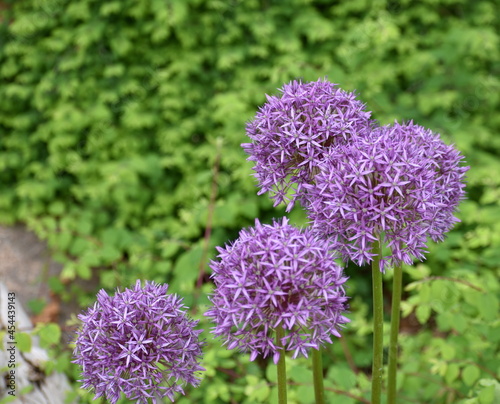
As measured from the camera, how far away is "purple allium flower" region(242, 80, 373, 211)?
1771mm

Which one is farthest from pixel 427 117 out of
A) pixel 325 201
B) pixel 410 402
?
pixel 325 201

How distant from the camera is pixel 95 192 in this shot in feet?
16.5

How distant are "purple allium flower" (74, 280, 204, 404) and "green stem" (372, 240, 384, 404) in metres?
0.58

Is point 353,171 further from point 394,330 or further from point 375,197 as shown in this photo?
point 394,330

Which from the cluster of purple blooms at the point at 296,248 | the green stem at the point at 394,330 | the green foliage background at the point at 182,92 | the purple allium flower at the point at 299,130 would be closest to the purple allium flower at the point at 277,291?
the cluster of purple blooms at the point at 296,248

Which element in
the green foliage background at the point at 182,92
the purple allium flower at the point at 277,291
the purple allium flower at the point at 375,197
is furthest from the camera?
the green foliage background at the point at 182,92

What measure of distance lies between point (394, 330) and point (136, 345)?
91 cm

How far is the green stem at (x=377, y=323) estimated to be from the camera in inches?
69.1

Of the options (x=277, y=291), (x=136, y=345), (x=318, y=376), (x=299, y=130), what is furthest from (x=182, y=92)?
(x=277, y=291)

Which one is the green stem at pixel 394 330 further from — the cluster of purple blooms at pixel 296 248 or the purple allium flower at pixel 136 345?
the purple allium flower at pixel 136 345

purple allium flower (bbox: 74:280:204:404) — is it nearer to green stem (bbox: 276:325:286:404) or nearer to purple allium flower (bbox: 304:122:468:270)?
green stem (bbox: 276:325:286:404)

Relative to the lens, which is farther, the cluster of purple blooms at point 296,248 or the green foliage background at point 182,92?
the green foliage background at point 182,92

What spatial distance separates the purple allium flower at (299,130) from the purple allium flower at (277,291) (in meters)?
0.26

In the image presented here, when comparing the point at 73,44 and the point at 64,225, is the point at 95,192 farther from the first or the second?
the point at 73,44
